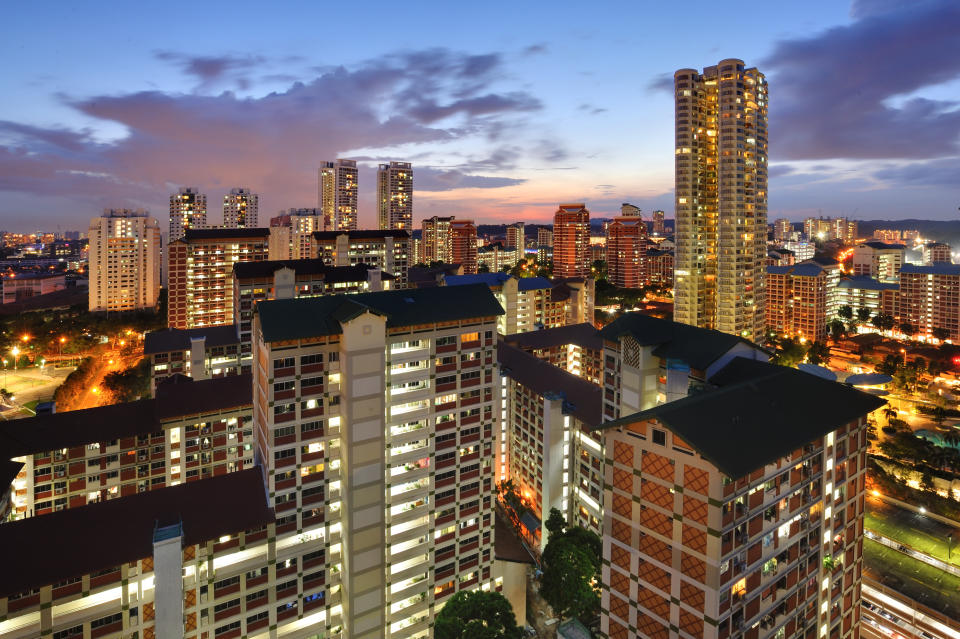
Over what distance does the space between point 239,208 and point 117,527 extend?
17272 cm

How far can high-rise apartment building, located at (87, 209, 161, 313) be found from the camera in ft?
374

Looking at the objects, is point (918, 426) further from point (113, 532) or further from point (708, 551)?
point (113, 532)

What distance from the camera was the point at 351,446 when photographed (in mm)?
31188

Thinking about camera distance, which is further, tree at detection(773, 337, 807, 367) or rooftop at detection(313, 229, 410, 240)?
rooftop at detection(313, 229, 410, 240)

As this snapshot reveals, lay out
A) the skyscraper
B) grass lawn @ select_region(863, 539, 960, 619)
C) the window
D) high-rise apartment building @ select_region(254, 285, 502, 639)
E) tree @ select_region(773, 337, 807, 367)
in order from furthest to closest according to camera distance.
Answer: the skyscraper → tree @ select_region(773, 337, 807, 367) → grass lawn @ select_region(863, 539, 960, 619) → high-rise apartment building @ select_region(254, 285, 502, 639) → the window

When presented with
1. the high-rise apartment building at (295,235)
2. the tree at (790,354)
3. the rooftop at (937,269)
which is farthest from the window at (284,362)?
the rooftop at (937,269)

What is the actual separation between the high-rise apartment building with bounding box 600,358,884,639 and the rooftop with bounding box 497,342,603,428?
59.2ft

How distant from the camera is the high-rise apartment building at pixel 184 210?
163 m

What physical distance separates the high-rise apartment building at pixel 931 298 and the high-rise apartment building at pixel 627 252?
64978mm

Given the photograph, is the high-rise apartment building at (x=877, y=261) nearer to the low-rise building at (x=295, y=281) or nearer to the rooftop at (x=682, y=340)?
the low-rise building at (x=295, y=281)

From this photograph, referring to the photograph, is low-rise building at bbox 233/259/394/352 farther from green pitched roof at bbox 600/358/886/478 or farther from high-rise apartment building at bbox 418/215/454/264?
high-rise apartment building at bbox 418/215/454/264

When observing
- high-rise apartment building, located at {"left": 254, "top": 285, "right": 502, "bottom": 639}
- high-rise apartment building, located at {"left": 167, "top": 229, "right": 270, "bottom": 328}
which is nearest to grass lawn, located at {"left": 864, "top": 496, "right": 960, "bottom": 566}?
high-rise apartment building, located at {"left": 254, "top": 285, "right": 502, "bottom": 639}

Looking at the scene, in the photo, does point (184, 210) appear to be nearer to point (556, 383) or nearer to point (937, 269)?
point (556, 383)

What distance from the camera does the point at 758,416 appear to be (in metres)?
22.6
